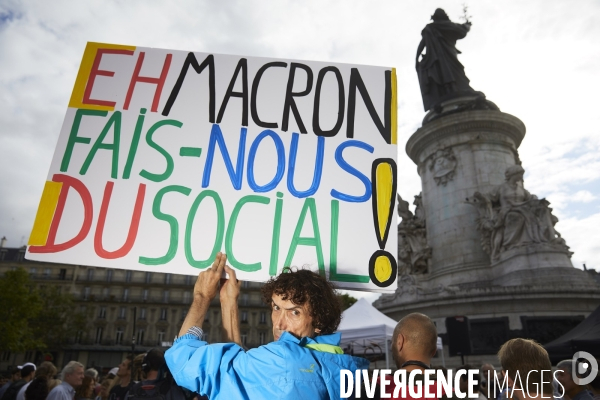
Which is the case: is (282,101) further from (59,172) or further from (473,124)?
(473,124)

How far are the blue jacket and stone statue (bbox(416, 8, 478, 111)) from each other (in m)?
19.2

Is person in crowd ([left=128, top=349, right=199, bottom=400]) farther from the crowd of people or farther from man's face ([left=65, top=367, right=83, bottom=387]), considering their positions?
man's face ([left=65, top=367, right=83, bottom=387])

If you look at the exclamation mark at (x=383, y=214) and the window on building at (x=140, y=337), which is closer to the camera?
the exclamation mark at (x=383, y=214)

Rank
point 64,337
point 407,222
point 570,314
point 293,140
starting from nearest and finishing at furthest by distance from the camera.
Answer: point 293,140 < point 570,314 < point 407,222 < point 64,337

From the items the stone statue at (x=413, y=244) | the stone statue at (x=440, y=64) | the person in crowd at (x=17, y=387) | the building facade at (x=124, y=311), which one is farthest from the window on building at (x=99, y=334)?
the person in crowd at (x=17, y=387)

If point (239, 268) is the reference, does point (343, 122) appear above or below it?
above

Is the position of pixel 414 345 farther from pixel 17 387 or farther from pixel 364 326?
pixel 364 326

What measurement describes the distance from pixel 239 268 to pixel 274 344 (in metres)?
0.98

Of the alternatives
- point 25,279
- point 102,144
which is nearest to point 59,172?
point 102,144

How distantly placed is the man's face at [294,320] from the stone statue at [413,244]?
15.7m

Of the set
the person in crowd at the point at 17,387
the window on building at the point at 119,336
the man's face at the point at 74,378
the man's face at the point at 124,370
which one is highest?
the window on building at the point at 119,336

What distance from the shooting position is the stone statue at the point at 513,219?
14.1 metres

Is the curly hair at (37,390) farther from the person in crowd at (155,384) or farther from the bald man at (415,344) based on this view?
the bald man at (415,344)

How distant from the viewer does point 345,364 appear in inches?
69.7
